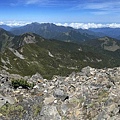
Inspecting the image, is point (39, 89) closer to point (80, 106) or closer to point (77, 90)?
point (77, 90)

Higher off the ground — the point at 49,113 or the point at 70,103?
the point at 70,103

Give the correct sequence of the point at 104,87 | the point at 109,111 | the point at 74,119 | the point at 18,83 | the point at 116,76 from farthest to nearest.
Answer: the point at 18,83 < the point at 116,76 < the point at 104,87 < the point at 74,119 < the point at 109,111

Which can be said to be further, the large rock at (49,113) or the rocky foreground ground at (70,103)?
the large rock at (49,113)

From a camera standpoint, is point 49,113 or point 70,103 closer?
point 49,113

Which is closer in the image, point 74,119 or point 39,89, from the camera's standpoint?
point 74,119

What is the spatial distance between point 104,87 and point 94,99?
8.28 feet

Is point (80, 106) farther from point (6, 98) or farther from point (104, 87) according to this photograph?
point (6, 98)

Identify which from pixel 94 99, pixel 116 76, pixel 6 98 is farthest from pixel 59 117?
pixel 116 76

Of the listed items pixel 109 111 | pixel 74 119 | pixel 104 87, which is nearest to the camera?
pixel 109 111

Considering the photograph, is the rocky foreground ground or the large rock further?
the large rock

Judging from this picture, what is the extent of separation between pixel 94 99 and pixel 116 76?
6667mm

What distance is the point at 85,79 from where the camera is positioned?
28.0 m

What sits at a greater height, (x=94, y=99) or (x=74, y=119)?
(x=94, y=99)

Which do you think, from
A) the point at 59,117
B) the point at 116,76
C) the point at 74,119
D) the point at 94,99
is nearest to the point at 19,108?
the point at 59,117
